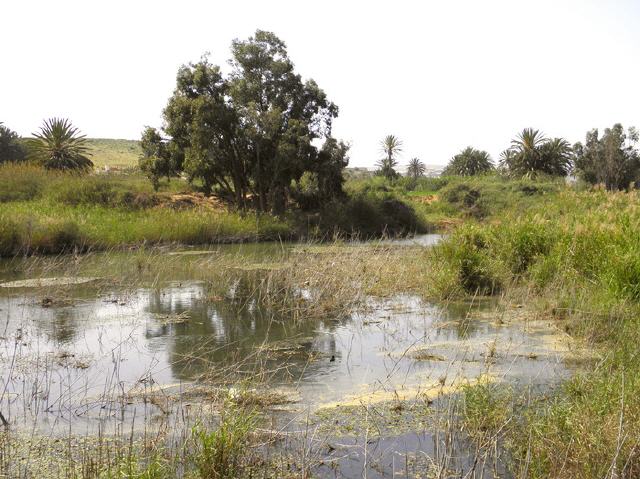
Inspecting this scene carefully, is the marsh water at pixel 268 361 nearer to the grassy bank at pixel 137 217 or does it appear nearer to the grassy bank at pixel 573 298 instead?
the grassy bank at pixel 573 298

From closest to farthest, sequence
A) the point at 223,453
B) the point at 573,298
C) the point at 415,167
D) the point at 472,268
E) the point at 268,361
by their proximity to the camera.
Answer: the point at 223,453 → the point at 268,361 → the point at 573,298 → the point at 472,268 → the point at 415,167

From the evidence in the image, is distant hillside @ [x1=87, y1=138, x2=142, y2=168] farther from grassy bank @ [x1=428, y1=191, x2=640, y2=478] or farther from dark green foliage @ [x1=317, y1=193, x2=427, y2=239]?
grassy bank @ [x1=428, y1=191, x2=640, y2=478]

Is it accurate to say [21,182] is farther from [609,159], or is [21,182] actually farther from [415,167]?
[415,167]

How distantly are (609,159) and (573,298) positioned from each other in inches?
1832

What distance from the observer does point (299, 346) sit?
9438mm

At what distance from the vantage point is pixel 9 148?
158ft

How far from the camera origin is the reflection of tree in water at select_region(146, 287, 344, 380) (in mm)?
8297

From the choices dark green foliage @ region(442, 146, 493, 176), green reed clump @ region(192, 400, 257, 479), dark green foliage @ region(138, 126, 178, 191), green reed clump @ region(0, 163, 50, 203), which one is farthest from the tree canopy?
dark green foliage @ region(442, 146, 493, 176)

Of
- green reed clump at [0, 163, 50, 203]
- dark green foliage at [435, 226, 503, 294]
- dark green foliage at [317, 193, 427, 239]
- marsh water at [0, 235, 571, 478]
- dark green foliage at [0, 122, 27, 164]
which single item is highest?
dark green foliage at [0, 122, 27, 164]

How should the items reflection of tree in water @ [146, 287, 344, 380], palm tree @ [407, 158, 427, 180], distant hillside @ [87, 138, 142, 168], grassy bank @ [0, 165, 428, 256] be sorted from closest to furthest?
reflection of tree in water @ [146, 287, 344, 380]
grassy bank @ [0, 165, 428, 256]
distant hillside @ [87, 138, 142, 168]
palm tree @ [407, 158, 427, 180]

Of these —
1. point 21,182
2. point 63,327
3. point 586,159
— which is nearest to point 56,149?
point 21,182

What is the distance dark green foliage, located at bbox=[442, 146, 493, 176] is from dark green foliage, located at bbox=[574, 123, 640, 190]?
13287 mm

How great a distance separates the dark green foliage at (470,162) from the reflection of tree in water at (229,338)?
2529 inches

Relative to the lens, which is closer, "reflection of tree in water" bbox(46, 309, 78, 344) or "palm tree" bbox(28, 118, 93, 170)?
"reflection of tree in water" bbox(46, 309, 78, 344)
